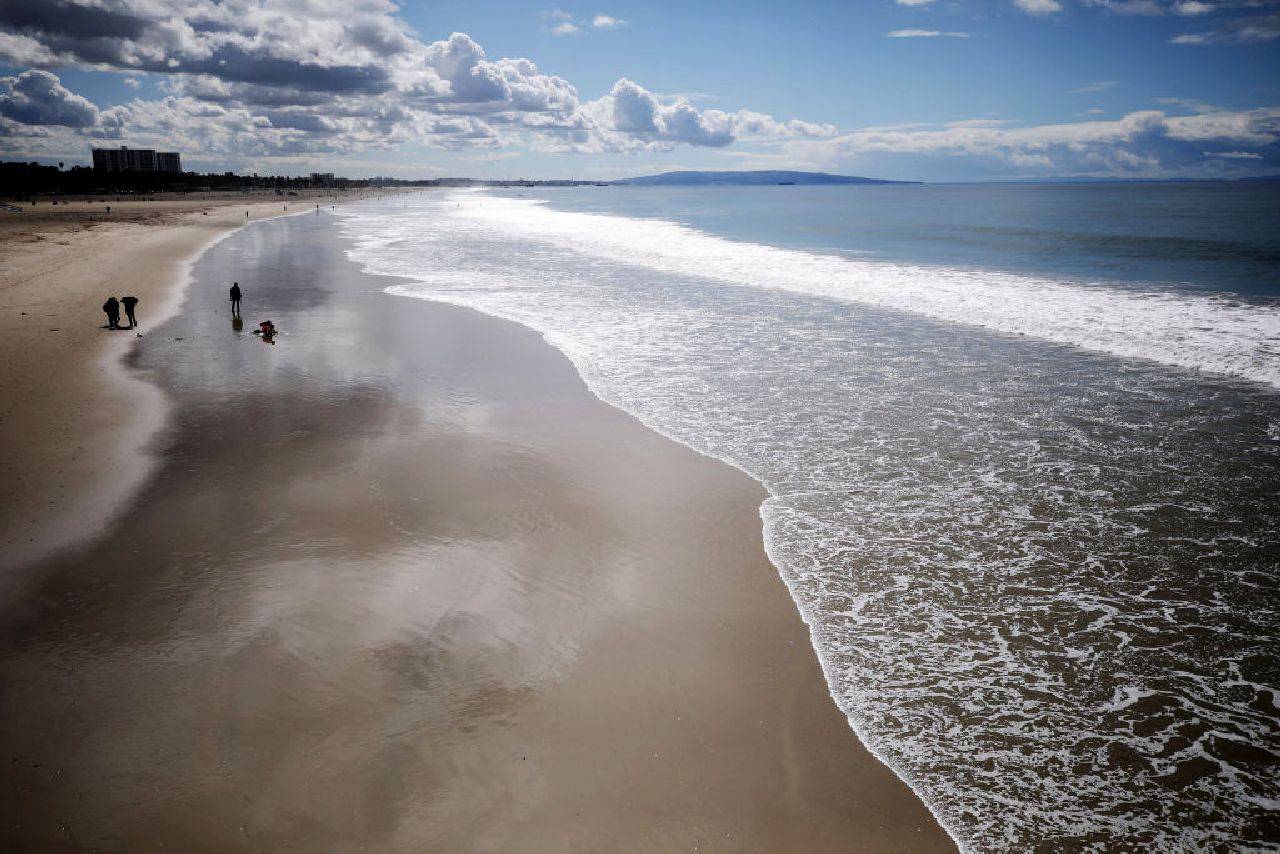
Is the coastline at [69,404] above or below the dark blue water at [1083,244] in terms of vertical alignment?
below

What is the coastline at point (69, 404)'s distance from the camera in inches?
353

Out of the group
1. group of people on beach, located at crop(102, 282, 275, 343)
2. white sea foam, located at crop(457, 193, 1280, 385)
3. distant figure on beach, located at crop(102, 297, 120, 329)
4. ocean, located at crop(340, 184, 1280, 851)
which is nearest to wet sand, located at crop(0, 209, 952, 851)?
ocean, located at crop(340, 184, 1280, 851)

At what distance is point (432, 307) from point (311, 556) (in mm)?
16545

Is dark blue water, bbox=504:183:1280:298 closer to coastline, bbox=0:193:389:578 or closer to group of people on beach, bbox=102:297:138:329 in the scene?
group of people on beach, bbox=102:297:138:329

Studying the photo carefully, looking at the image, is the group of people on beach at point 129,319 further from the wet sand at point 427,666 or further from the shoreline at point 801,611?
the shoreline at point 801,611

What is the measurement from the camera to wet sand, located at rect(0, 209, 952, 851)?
4836mm

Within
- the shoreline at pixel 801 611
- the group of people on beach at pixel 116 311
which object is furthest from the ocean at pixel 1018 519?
the group of people on beach at pixel 116 311

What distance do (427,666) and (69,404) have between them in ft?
38.2

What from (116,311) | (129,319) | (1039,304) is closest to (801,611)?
(116,311)

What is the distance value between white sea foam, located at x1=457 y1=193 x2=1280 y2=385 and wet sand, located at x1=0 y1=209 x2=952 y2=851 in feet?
49.3

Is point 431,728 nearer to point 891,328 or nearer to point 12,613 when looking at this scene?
point 12,613

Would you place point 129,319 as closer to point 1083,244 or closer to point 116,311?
point 116,311

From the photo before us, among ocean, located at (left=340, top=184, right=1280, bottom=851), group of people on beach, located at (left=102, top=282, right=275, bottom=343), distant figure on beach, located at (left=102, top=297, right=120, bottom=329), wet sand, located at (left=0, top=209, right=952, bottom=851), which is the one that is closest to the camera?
wet sand, located at (left=0, top=209, right=952, bottom=851)

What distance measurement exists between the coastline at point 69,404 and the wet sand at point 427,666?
58 cm
